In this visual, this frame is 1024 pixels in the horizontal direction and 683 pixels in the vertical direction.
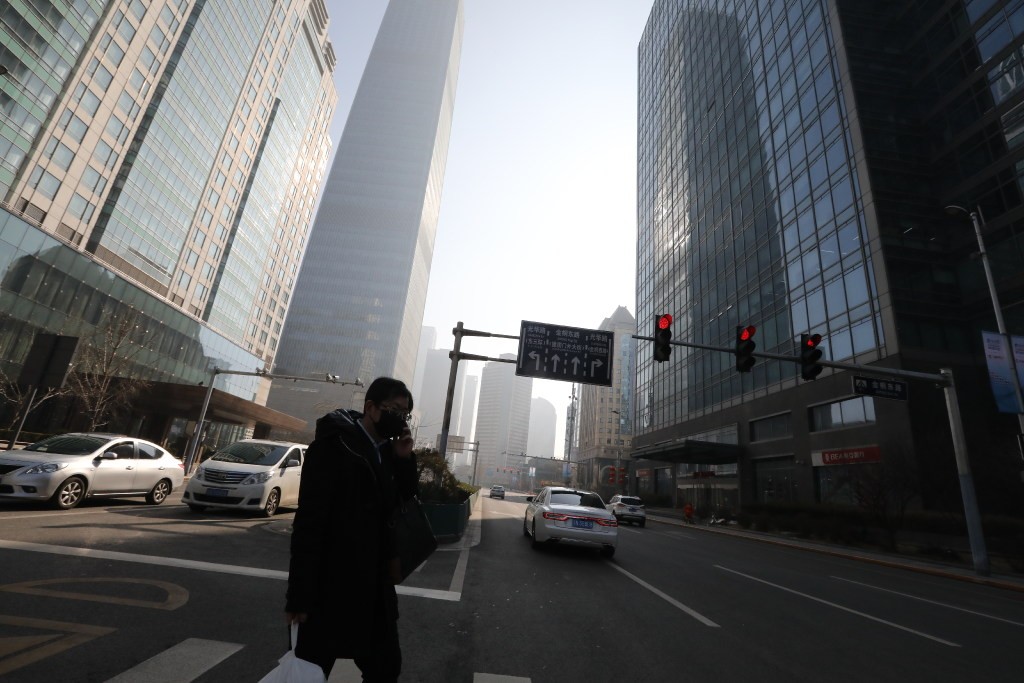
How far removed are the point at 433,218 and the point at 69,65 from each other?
115 m

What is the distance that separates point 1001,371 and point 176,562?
68.4 ft

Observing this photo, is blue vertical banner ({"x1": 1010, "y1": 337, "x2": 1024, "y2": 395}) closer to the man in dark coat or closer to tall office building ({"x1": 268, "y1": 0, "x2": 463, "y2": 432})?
the man in dark coat

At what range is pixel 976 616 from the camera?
7.67 metres

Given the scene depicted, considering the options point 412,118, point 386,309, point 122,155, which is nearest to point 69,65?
point 122,155

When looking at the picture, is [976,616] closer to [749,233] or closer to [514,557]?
[514,557]

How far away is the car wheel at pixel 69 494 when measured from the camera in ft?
29.1

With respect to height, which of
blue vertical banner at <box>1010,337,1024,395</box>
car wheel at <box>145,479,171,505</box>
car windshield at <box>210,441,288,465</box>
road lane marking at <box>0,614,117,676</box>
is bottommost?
road lane marking at <box>0,614,117,676</box>

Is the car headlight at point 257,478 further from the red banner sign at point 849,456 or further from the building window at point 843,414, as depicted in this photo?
the building window at point 843,414

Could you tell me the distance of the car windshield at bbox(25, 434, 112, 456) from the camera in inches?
373

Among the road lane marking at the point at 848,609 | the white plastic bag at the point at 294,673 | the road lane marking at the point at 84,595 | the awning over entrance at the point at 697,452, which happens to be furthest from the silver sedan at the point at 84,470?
the awning over entrance at the point at 697,452

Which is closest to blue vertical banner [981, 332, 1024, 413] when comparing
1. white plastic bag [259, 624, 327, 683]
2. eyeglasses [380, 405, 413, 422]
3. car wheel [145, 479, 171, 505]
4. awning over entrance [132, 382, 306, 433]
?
eyeglasses [380, 405, 413, 422]

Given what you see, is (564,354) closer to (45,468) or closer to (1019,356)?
(45,468)

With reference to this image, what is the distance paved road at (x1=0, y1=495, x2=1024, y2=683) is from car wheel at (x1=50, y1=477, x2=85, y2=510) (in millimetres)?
278

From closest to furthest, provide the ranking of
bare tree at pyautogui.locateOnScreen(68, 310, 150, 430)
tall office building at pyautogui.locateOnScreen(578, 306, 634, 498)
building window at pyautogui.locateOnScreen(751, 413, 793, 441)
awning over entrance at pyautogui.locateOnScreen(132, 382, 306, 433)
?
bare tree at pyautogui.locateOnScreen(68, 310, 150, 430) → building window at pyautogui.locateOnScreen(751, 413, 793, 441) → awning over entrance at pyautogui.locateOnScreen(132, 382, 306, 433) → tall office building at pyautogui.locateOnScreen(578, 306, 634, 498)
